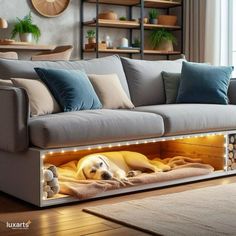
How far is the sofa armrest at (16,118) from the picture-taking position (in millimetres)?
2781

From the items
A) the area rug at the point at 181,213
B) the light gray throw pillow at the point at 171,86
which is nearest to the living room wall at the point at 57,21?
the light gray throw pillow at the point at 171,86

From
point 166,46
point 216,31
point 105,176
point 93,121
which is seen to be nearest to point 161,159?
point 105,176

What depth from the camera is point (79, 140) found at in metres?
2.87

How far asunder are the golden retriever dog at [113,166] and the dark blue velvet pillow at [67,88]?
35cm

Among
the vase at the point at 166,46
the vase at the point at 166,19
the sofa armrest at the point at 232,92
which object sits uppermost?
the vase at the point at 166,19

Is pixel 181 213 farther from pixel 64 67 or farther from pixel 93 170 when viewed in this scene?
pixel 64 67

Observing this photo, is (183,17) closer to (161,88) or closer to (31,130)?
(161,88)

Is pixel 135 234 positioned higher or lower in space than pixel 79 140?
lower

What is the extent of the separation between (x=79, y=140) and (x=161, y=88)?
139cm

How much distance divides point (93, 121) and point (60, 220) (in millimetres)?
638

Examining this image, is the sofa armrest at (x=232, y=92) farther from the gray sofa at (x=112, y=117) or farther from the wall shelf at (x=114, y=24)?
the wall shelf at (x=114, y=24)

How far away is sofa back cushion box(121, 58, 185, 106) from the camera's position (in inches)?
156

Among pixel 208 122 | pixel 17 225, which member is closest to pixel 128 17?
pixel 208 122

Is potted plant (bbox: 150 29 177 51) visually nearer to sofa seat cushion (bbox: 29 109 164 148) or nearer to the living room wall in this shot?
the living room wall
